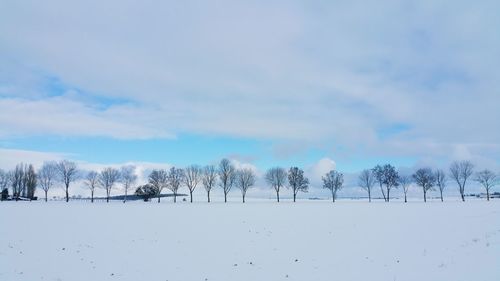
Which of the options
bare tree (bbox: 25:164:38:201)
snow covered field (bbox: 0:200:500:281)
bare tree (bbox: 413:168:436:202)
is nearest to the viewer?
snow covered field (bbox: 0:200:500:281)

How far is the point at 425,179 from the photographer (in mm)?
129500

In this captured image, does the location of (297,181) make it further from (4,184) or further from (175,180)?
(4,184)

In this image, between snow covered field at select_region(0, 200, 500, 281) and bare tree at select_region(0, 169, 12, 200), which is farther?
bare tree at select_region(0, 169, 12, 200)

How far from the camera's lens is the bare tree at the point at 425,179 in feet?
422

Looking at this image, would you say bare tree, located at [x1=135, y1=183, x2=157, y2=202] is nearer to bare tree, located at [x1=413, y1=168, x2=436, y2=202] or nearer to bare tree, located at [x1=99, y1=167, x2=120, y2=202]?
bare tree, located at [x1=99, y1=167, x2=120, y2=202]

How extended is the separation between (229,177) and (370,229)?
357 feet

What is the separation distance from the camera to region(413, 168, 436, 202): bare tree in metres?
129

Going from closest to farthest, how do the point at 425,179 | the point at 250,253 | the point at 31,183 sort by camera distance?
the point at 250,253 < the point at 425,179 < the point at 31,183

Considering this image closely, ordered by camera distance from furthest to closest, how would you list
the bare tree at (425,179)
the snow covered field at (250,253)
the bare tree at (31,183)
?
the bare tree at (31,183)
the bare tree at (425,179)
the snow covered field at (250,253)

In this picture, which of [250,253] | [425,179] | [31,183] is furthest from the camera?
[31,183]

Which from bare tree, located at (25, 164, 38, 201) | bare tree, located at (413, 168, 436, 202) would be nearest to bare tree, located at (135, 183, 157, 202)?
bare tree, located at (25, 164, 38, 201)

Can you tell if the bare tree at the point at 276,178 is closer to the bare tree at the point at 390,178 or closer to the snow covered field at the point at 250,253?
the bare tree at the point at 390,178

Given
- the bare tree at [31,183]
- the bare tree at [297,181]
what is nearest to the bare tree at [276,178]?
the bare tree at [297,181]

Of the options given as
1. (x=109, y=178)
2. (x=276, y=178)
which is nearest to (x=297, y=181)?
(x=276, y=178)
